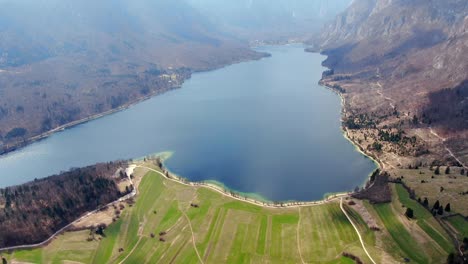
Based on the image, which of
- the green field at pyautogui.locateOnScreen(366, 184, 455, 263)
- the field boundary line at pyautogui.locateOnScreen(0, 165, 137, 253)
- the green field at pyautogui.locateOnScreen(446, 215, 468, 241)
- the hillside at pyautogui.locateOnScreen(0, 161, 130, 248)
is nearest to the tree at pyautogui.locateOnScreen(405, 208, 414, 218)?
the green field at pyautogui.locateOnScreen(366, 184, 455, 263)

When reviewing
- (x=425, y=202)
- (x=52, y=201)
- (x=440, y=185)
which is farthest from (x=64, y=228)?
(x=440, y=185)

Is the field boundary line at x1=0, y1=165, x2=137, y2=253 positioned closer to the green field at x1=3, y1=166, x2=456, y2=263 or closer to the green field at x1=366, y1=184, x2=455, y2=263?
the green field at x1=3, y1=166, x2=456, y2=263

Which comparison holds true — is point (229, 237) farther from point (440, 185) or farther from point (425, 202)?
point (440, 185)

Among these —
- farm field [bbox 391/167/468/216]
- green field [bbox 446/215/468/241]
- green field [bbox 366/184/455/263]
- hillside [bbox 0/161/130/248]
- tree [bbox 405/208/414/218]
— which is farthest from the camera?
hillside [bbox 0/161/130/248]

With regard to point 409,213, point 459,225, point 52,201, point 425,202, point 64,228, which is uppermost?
point 425,202

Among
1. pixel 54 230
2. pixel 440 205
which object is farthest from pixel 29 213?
pixel 440 205

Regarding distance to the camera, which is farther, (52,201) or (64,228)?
(52,201)

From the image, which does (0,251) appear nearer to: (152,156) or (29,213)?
(29,213)

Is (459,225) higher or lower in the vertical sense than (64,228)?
higher

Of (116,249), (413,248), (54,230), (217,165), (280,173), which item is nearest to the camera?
(413,248)
